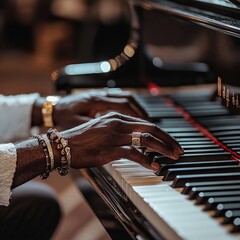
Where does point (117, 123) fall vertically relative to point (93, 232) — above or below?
above

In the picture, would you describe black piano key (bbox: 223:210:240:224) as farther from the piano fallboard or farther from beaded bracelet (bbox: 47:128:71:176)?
beaded bracelet (bbox: 47:128:71:176)

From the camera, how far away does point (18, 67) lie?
19.8 ft

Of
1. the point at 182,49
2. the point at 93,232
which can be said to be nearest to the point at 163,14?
the point at 182,49

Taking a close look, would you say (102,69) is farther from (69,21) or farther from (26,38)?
(26,38)

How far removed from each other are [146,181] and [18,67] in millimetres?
4869

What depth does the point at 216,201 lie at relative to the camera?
3.74 feet

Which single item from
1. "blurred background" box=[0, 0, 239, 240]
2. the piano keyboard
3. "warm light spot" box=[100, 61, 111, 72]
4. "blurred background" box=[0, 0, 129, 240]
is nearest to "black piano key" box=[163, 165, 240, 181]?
the piano keyboard

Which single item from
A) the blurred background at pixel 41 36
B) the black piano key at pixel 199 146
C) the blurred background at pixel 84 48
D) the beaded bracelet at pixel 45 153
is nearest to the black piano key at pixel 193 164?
the black piano key at pixel 199 146

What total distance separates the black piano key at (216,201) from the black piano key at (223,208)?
12 millimetres

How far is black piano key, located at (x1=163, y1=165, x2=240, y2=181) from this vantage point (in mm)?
1306

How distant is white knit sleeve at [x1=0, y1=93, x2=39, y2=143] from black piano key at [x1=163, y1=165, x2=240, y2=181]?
756 mm

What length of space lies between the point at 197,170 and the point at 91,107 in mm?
558

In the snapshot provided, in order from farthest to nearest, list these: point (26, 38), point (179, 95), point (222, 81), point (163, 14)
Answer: point (26, 38), point (163, 14), point (179, 95), point (222, 81)

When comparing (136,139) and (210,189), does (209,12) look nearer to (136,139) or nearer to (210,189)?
(136,139)
